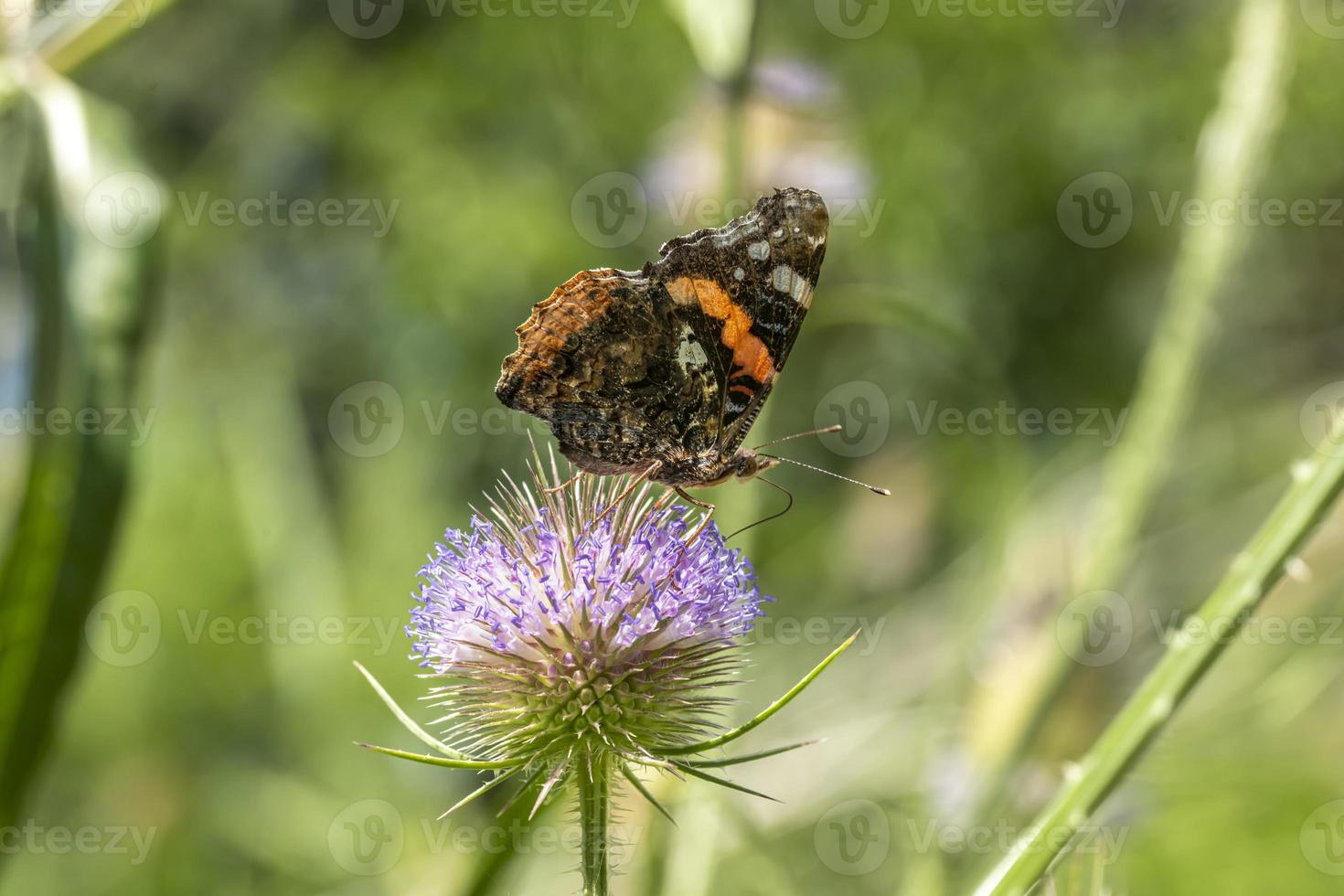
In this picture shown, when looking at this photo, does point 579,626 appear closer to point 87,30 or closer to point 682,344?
point 682,344

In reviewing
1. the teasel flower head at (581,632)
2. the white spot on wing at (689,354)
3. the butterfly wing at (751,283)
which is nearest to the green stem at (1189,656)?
the teasel flower head at (581,632)

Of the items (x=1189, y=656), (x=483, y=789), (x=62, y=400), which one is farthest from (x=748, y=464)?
(x=62, y=400)

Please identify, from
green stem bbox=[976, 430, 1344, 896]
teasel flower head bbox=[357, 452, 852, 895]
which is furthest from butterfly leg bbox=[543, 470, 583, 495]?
green stem bbox=[976, 430, 1344, 896]

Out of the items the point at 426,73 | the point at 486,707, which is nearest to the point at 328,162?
the point at 426,73

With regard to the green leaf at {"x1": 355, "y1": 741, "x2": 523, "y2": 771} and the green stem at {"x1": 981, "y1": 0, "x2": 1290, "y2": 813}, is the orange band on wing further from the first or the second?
the green leaf at {"x1": 355, "y1": 741, "x2": 523, "y2": 771}

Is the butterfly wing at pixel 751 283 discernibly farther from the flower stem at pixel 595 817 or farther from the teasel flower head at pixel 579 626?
the flower stem at pixel 595 817

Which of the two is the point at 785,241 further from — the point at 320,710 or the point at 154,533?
the point at 154,533

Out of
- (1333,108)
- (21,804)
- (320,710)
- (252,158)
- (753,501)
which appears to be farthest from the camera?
(252,158)
